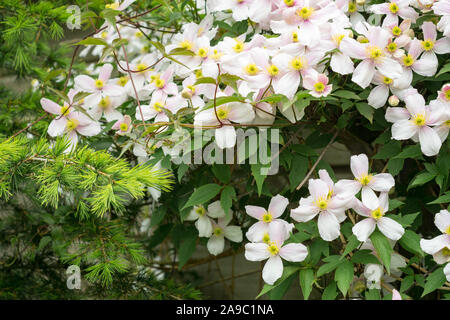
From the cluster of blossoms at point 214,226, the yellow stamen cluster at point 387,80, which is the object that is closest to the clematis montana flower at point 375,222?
the yellow stamen cluster at point 387,80

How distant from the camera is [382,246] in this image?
85 centimetres

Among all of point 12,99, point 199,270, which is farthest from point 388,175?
point 199,270

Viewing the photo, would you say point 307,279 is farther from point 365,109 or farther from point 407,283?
point 365,109

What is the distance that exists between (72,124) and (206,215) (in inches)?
13.4

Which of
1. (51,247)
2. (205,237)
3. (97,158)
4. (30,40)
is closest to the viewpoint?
(97,158)

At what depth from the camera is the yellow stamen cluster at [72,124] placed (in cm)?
107

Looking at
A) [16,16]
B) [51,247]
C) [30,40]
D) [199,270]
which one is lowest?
[199,270]

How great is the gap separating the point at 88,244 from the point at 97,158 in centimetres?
30

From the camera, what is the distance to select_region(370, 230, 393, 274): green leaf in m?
0.83

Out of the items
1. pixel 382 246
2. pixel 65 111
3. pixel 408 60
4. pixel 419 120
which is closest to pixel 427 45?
pixel 408 60

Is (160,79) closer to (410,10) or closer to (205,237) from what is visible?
(205,237)

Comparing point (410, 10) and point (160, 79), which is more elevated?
point (410, 10)

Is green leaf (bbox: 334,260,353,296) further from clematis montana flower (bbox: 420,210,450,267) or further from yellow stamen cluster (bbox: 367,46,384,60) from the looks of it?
yellow stamen cluster (bbox: 367,46,384,60)
